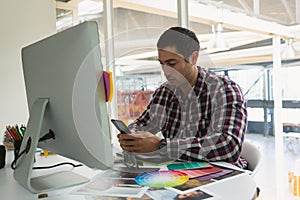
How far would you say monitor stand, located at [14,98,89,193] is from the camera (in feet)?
3.24

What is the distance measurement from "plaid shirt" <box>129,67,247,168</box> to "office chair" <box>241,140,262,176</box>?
4cm

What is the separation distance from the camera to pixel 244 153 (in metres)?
1.39

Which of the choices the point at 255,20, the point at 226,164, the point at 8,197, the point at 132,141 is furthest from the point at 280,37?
the point at 8,197

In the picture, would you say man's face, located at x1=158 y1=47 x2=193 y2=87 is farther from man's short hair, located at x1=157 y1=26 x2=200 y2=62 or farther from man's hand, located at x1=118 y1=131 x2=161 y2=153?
man's hand, located at x1=118 y1=131 x2=161 y2=153

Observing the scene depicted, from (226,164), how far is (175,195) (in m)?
0.39

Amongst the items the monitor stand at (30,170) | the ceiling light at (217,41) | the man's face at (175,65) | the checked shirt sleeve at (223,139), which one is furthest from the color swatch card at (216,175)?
the ceiling light at (217,41)

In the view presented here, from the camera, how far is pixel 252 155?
1.32m

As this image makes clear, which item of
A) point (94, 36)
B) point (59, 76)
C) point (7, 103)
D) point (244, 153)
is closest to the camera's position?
point (94, 36)

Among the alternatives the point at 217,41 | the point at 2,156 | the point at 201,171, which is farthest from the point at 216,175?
the point at 217,41

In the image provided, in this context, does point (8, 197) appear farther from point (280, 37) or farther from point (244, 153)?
point (280, 37)

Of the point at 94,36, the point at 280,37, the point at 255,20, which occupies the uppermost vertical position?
the point at 255,20

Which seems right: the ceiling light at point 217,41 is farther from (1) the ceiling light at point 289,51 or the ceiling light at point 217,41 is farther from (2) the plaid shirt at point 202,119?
(2) the plaid shirt at point 202,119

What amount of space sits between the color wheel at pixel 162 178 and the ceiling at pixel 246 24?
106 cm

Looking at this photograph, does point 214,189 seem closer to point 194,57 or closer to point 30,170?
point 30,170
